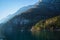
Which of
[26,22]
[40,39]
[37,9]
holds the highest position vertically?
[37,9]

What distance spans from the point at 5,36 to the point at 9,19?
1.11 m

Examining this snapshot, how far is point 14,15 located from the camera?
908 cm

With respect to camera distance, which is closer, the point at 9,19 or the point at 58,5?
the point at 9,19

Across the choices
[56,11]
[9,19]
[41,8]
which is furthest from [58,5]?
[9,19]

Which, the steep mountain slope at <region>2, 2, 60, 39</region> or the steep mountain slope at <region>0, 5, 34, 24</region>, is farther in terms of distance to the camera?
the steep mountain slope at <region>2, 2, 60, 39</region>

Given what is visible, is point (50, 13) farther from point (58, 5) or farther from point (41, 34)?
point (41, 34)

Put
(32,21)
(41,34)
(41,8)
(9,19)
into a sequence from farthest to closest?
(41,34) < (41,8) < (32,21) < (9,19)

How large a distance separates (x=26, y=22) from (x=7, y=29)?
95cm

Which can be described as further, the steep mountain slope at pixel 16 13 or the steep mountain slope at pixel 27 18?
the steep mountain slope at pixel 27 18

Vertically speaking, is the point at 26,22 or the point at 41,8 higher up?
the point at 41,8

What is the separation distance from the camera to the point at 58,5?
960 cm

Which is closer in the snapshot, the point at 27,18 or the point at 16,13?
the point at 16,13

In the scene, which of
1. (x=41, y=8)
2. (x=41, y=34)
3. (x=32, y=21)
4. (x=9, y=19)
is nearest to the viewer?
(x=9, y=19)

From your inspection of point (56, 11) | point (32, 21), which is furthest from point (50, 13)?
point (32, 21)
